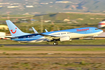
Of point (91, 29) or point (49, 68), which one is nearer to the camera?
point (49, 68)

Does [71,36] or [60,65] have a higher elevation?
[71,36]

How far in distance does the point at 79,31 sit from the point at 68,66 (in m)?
26.1

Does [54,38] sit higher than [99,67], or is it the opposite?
[54,38]

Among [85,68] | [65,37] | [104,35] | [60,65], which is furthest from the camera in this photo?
[104,35]

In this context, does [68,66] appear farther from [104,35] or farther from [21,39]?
[104,35]

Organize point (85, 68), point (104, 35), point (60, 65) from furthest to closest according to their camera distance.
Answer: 1. point (104, 35)
2. point (60, 65)
3. point (85, 68)

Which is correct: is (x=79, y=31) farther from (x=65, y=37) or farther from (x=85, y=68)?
(x=85, y=68)

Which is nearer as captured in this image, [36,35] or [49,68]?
[49,68]

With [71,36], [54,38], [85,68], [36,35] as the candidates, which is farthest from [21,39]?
[85,68]

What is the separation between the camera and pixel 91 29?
162ft

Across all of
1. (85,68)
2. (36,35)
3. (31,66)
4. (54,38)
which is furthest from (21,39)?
(85,68)

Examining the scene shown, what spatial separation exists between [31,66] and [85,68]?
22.0ft

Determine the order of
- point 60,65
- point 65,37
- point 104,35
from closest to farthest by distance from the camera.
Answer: point 60,65, point 65,37, point 104,35

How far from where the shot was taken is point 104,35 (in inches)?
2712
